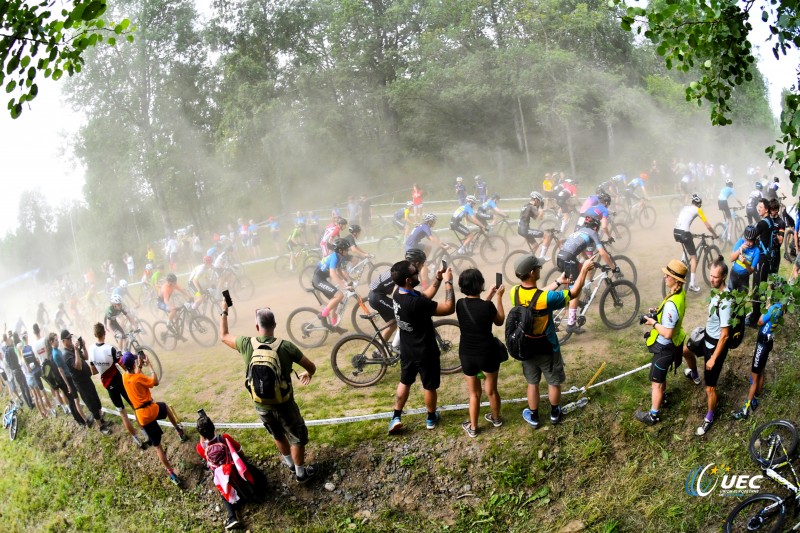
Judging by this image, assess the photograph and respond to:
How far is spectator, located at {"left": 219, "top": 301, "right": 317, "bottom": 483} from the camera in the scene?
6.00 meters

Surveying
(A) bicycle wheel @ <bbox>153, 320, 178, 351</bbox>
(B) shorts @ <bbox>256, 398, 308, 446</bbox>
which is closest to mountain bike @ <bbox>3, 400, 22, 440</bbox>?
(A) bicycle wheel @ <bbox>153, 320, 178, 351</bbox>

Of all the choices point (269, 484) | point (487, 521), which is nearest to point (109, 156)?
point (269, 484)

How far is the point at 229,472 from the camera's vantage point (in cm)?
643

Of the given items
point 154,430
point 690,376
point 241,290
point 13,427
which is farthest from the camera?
point 241,290

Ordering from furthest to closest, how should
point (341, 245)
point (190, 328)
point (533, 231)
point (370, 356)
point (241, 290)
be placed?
1. point (241, 290)
2. point (190, 328)
3. point (533, 231)
4. point (341, 245)
5. point (370, 356)

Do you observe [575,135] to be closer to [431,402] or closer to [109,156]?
[109,156]

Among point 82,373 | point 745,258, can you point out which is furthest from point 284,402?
point 745,258

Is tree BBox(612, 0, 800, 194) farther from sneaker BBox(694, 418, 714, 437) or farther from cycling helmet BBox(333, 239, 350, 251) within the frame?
cycling helmet BBox(333, 239, 350, 251)

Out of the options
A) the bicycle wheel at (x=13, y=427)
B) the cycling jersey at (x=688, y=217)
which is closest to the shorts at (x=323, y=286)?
the cycling jersey at (x=688, y=217)

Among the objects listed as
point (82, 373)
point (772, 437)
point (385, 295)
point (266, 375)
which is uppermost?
point (385, 295)

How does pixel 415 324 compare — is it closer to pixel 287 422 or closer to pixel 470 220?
pixel 287 422

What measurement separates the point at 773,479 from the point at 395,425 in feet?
12.7

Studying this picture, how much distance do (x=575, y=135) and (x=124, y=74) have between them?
26867mm

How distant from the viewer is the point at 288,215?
97.6 ft
